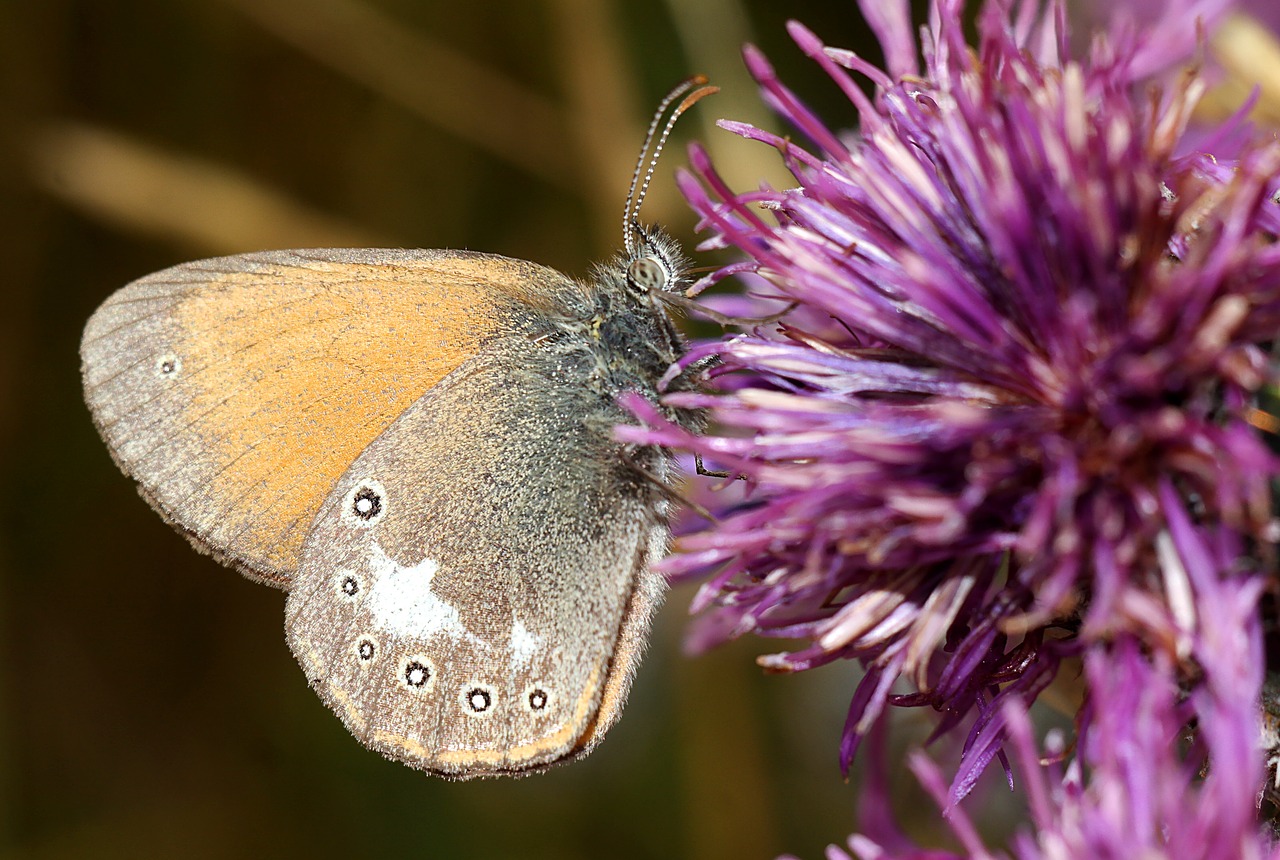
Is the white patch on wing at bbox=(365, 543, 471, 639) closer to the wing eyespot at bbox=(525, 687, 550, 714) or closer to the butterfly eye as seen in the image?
the wing eyespot at bbox=(525, 687, 550, 714)

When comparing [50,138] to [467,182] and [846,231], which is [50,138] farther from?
[846,231]

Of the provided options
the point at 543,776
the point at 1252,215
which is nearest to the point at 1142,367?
the point at 1252,215

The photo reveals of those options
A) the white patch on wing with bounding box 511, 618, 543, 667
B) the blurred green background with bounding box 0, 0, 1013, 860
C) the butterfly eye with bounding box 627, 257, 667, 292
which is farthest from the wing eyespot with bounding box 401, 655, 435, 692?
the blurred green background with bounding box 0, 0, 1013, 860

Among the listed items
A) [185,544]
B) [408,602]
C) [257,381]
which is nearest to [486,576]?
[408,602]

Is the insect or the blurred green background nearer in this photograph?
the insect

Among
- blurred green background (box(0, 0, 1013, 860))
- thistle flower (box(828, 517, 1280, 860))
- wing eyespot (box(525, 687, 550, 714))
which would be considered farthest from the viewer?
blurred green background (box(0, 0, 1013, 860))

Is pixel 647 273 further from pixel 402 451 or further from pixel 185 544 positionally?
pixel 185 544

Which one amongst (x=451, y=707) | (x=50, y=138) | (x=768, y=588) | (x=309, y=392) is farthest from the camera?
(x=50, y=138)
